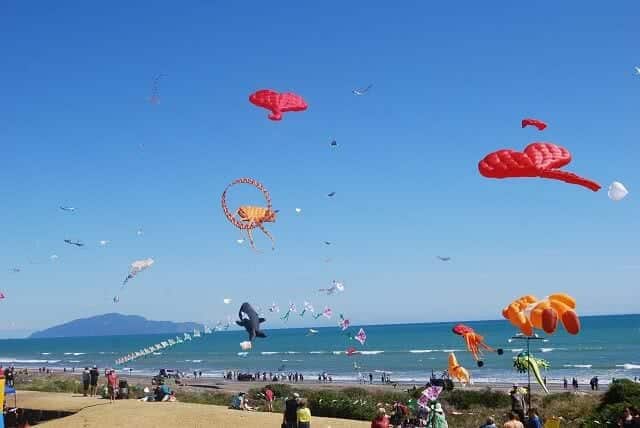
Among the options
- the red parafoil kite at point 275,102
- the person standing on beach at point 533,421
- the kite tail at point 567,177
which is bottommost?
the person standing on beach at point 533,421

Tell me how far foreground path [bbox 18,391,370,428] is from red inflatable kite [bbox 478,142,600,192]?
26.9 feet

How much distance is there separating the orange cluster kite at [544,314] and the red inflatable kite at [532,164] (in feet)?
8.73

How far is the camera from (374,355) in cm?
9169

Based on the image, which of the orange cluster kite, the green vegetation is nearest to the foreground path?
the green vegetation

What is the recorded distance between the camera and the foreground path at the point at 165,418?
19.0 m

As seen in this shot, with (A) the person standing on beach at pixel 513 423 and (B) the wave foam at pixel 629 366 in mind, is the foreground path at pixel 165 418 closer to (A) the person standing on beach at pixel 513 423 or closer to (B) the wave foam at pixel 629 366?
(A) the person standing on beach at pixel 513 423

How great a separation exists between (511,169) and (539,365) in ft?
26.9

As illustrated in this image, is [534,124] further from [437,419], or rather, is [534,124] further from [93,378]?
[93,378]

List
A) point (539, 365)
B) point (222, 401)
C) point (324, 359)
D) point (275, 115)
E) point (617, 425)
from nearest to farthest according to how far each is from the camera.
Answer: point (617, 425)
point (275, 115)
point (539, 365)
point (222, 401)
point (324, 359)

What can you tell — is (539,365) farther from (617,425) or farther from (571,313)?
(571,313)

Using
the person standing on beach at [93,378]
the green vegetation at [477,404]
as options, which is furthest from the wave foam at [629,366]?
the person standing on beach at [93,378]

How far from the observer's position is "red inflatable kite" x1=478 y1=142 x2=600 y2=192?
49.4 ft

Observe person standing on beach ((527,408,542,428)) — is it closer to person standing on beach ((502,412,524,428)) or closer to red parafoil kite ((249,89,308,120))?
person standing on beach ((502,412,524,428))

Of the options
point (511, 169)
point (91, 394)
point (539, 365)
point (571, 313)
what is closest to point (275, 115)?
point (511, 169)
